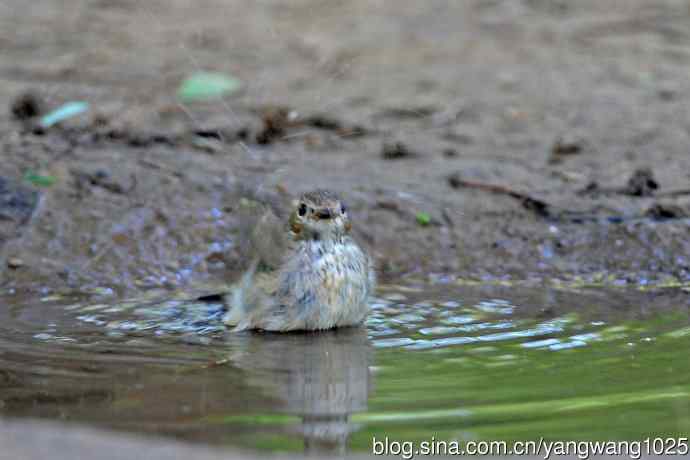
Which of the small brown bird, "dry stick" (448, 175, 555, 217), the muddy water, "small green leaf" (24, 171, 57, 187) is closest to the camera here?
the muddy water

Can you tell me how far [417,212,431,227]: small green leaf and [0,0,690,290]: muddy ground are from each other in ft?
0.05

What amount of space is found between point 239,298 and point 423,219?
1.91m

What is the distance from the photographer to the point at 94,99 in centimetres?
942

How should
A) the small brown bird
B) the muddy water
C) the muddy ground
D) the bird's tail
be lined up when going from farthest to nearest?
the muddy ground, the bird's tail, the small brown bird, the muddy water

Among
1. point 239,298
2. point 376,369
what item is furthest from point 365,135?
point 376,369

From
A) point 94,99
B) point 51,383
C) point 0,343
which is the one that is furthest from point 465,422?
point 94,99

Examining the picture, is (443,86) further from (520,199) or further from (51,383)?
(51,383)

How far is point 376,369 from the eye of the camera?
194 inches

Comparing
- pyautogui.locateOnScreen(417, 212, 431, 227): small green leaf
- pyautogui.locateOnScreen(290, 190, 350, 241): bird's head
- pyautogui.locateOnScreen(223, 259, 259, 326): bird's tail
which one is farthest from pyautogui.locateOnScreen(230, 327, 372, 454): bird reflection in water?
pyautogui.locateOnScreen(417, 212, 431, 227): small green leaf

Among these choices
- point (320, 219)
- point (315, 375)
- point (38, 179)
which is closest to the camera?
point (315, 375)

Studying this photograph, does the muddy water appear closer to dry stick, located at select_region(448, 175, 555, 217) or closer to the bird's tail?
the bird's tail

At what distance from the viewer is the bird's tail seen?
19.5ft

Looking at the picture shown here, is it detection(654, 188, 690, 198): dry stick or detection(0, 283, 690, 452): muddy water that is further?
detection(654, 188, 690, 198): dry stick

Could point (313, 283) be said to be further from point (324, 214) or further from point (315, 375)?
point (315, 375)
